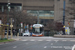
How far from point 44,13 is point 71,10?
66663 millimetres

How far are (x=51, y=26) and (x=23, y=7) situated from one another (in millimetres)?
18011

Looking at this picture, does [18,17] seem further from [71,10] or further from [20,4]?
[71,10]

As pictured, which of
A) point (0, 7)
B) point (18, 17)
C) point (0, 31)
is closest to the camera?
point (0, 31)

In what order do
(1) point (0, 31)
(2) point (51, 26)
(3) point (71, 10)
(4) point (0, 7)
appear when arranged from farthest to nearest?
(4) point (0, 7), (2) point (51, 26), (1) point (0, 31), (3) point (71, 10)

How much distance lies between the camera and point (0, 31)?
1268 inches

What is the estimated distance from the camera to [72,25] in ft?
235

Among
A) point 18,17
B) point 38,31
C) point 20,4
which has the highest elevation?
point 20,4

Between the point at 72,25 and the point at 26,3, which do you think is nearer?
the point at 72,25

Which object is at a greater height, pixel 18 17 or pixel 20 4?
pixel 20 4

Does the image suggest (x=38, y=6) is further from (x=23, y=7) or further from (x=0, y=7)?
(x=0, y=7)

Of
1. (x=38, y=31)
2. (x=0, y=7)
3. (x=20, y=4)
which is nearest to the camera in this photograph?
(x=38, y=31)

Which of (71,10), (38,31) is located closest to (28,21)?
(38,31)

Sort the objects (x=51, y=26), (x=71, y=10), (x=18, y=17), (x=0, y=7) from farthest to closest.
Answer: (x=0, y=7), (x=51, y=26), (x=18, y=17), (x=71, y=10)

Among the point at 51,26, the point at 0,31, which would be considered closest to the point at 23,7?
the point at 51,26
